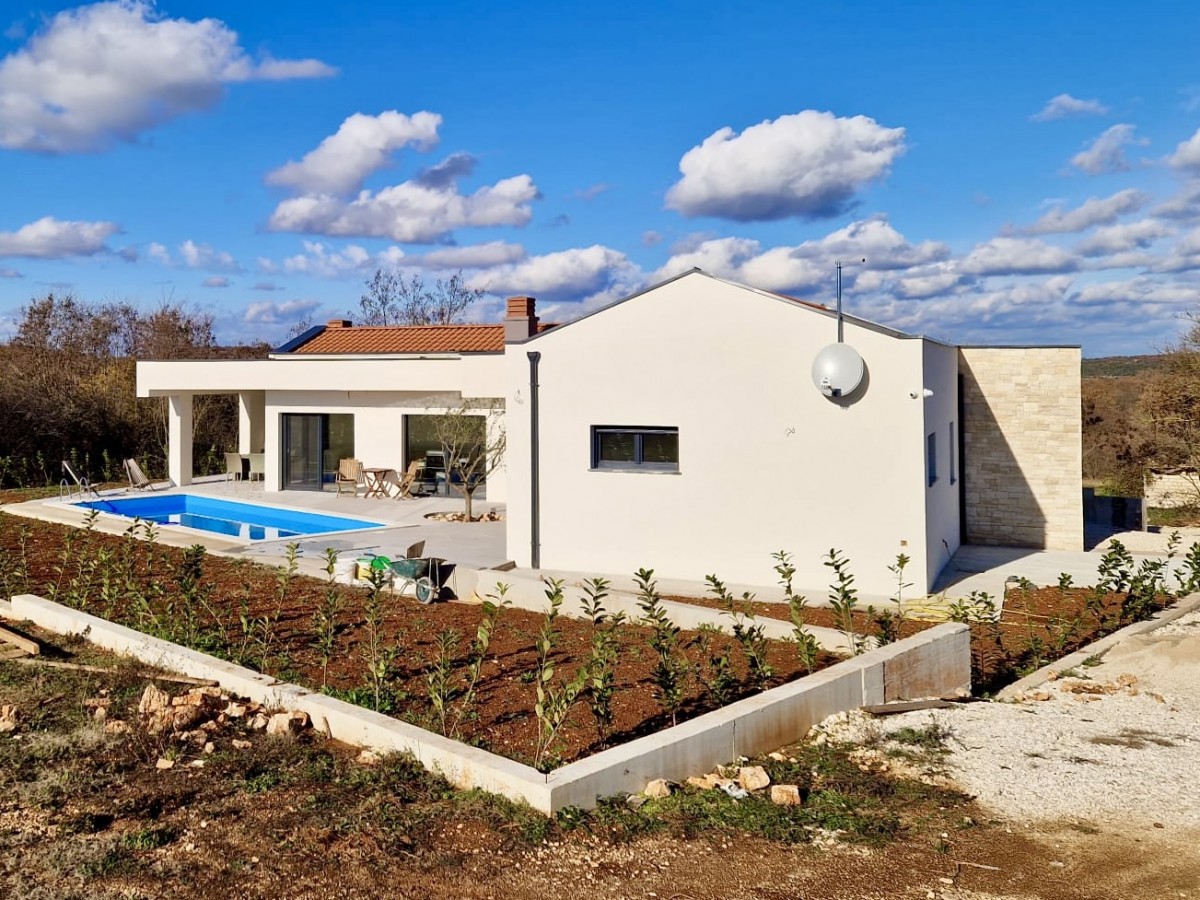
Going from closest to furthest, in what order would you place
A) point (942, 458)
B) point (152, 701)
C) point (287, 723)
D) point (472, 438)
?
point (287, 723) → point (152, 701) → point (942, 458) → point (472, 438)

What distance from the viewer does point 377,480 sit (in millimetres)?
22109

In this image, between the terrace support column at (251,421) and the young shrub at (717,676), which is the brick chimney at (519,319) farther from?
the terrace support column at (251,421)

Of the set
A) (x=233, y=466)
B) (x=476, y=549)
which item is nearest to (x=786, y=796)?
(x=476, y=549)

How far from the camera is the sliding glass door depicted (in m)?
23.0

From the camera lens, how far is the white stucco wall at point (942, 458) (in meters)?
12.2

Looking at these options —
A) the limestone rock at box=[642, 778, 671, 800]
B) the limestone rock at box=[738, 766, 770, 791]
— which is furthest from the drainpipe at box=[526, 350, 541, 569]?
the limestone rock at box=[642, 778, 671, 800]

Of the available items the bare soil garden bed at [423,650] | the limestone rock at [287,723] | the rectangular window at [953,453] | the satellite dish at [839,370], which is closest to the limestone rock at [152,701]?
the limestone rock at [287,723]

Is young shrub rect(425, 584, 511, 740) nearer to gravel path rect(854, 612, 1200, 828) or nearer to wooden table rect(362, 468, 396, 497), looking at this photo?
gravel path rect(854, 612, 1200, 828)

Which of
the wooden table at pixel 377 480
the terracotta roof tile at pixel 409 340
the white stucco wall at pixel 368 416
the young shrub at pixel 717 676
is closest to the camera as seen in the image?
the young shrub at pixel 717 676

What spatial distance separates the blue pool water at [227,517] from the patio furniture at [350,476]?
2.39m

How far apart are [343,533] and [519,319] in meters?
5.16

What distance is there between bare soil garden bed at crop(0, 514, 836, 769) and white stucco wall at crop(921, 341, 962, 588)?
4944 millimetres

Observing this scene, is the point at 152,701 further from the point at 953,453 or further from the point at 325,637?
the point at 953,453

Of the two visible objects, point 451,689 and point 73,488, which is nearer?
point 451,689
